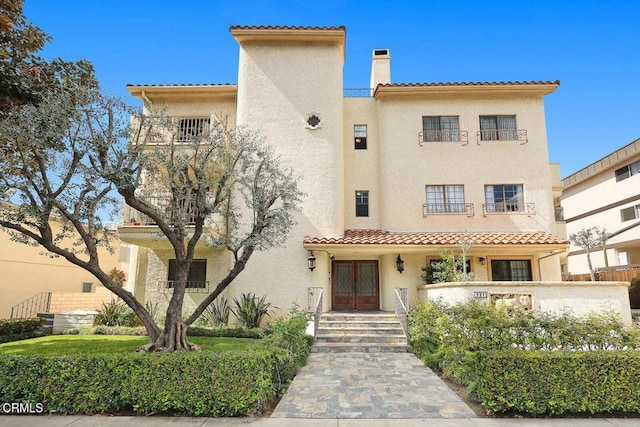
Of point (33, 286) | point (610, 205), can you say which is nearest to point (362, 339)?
point (33, 286)

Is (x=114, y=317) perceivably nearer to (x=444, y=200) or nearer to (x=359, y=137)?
(x=359, y=137)

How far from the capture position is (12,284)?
66.5ft

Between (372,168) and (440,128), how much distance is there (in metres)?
4.17

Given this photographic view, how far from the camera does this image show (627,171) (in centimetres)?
3036

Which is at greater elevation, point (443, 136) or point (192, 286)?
point (443, 136)

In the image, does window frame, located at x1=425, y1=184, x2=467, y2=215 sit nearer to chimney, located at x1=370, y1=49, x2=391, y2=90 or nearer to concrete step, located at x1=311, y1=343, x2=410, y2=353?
chimney, located at x1=370, y1=49, x2=391, y2=90

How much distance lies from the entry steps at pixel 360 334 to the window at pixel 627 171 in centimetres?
2802

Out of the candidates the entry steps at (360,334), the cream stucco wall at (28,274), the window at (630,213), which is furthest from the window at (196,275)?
the window at (630,213)

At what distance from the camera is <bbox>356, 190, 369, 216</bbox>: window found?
18.5 meters

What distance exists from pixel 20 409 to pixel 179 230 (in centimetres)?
470

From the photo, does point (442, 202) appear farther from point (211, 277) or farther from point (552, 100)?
point (211, 277)

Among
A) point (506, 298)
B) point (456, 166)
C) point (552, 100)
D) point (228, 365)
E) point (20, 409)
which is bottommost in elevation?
point (20, 409)

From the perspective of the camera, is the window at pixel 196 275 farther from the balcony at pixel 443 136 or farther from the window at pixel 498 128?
the window at pixel 498 128

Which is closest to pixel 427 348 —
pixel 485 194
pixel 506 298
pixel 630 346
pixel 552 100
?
pixel 506 298
